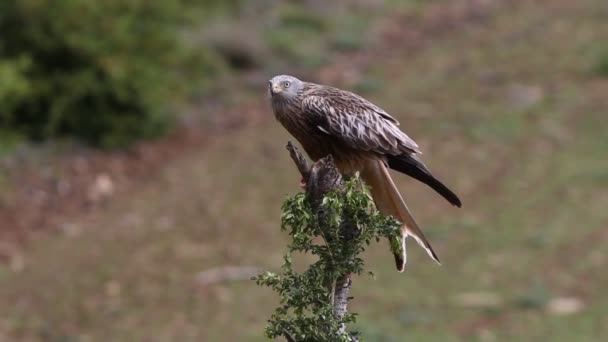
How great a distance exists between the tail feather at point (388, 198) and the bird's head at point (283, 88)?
52cm

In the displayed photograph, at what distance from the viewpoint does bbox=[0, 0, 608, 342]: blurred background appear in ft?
34.0

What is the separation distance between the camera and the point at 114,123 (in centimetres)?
1370

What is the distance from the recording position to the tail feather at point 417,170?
5163 millimetres

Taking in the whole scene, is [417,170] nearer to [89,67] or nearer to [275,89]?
[275,89]

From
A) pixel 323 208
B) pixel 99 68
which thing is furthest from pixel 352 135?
pixel 99 68

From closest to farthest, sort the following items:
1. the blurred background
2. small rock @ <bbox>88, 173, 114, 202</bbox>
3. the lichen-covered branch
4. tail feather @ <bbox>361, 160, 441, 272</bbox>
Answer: the lichen-covered branch < tail feather @ <bbox>361, 160, 441, 272</bbox> < the blurred background < small rock @ <bbox>88, 173, 114, 202</bbox>

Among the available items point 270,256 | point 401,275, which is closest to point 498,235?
point 401,275

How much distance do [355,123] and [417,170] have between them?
38 cm

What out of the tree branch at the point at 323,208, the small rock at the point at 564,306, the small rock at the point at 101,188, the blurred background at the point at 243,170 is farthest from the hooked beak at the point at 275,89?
the small rock at the point at 101,188

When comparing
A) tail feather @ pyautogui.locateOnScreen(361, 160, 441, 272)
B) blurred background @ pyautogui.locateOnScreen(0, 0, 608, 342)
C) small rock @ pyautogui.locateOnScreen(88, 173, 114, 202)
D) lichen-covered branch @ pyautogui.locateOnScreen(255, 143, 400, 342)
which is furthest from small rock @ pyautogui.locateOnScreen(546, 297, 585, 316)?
lichen-covered branch @ pyautogui.locateOnScreen(255, 143, 400, 342)

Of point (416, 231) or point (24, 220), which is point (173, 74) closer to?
point (24, 220)

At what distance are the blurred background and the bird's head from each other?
4475 millimetres

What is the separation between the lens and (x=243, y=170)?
523 inches

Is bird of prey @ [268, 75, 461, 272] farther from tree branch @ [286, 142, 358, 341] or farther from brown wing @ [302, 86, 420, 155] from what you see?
tree branch @ [286, 142, 358, 341]
